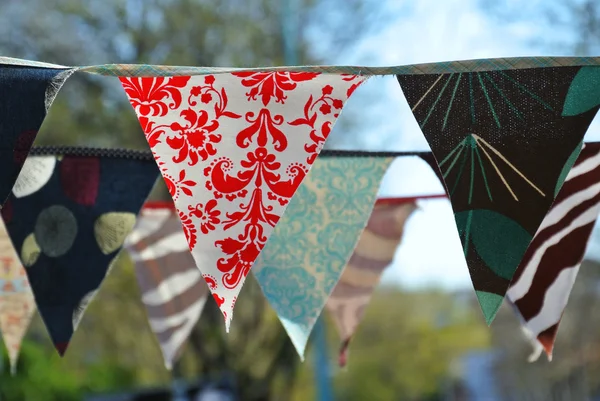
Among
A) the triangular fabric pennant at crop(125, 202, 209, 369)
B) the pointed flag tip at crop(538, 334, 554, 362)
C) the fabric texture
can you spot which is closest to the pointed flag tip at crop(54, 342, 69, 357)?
the triangular fabric pennant at crop(125, 202, 209, 369)

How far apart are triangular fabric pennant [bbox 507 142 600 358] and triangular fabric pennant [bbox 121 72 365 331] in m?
1.36

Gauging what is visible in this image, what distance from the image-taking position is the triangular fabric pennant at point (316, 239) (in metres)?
4.03

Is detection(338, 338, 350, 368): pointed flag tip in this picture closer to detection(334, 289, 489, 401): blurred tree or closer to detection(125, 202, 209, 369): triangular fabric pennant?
detection(125, 202, 209, 369): triangular fabric pennant

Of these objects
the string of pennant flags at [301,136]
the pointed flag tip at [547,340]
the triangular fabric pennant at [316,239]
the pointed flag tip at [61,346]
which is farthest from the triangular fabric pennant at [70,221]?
the pointed flag tip at [547,340]

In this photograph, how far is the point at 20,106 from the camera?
2658mm

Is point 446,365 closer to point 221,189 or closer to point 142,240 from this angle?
point 142,240

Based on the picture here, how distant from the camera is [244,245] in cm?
283

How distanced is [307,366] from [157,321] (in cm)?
1320

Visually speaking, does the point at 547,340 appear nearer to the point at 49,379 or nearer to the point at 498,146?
the point at 498,146

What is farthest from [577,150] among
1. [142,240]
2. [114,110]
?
[114,110]

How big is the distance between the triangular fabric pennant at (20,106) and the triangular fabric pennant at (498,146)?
0.98 metres

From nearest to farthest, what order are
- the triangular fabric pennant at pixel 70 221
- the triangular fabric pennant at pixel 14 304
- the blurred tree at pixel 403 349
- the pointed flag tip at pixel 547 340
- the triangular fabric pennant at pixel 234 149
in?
the triangular fabric pennant at pixel 234 149 → the triangular fabric pennant at pixel 70 221 → the pointed flag tip at pixel 547 340 → the triangular fabric pennant at pixel 14 304 → the blurred tree at pixel 403 349

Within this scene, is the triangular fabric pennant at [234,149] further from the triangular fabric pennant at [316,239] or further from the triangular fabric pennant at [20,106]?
the triangular fabric pennant at [316,239]

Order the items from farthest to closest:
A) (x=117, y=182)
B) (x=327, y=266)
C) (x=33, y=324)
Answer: (x=33, y=324) → (x=327, y=266) → (x=117, y=182)
